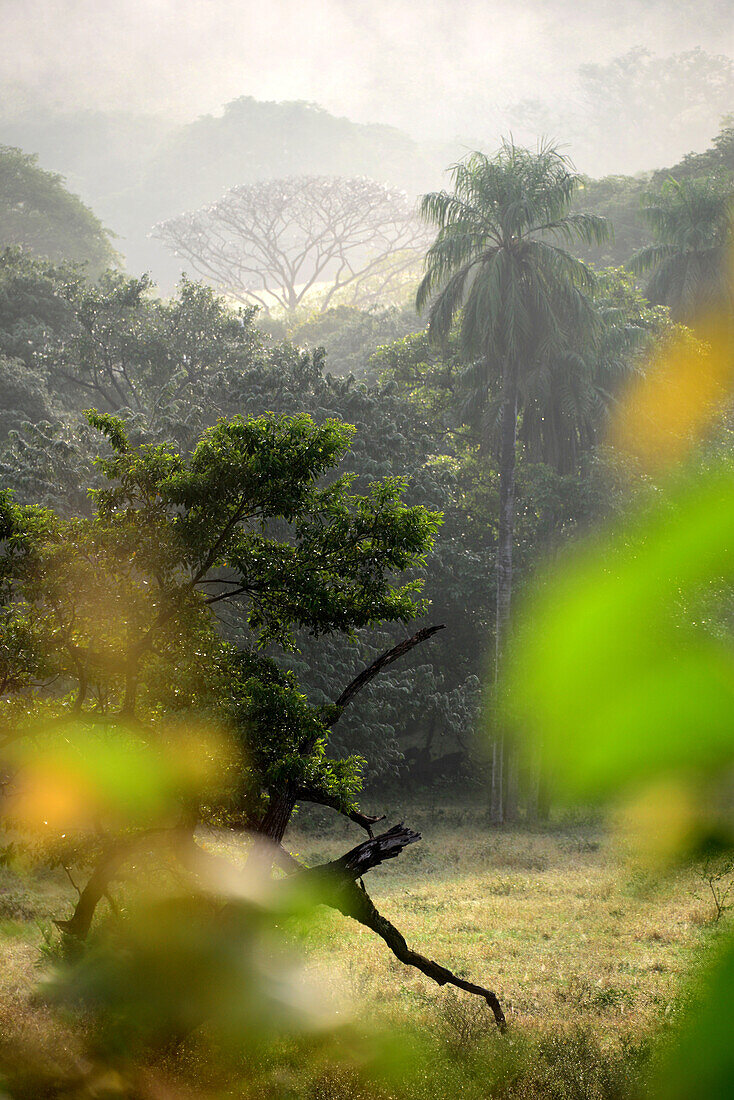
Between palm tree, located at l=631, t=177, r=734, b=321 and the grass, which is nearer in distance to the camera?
the grass

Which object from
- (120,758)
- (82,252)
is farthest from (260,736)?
(82,252)

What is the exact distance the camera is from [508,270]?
26.1m

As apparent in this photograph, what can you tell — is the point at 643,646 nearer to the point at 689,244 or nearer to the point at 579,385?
the point at 579,385

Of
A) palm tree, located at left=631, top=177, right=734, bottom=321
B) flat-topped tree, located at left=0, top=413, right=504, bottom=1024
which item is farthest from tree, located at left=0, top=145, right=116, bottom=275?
flat-topped tree, located at left=0, top=413, right=504, bottom=1024

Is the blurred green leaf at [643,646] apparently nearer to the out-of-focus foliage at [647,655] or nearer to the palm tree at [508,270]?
the out-of-focus foliage at [647,655]

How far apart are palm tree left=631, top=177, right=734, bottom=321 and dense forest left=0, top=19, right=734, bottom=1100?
15cm

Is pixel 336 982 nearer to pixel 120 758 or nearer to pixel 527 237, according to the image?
pixel 120 758

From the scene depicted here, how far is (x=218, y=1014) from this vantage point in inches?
435

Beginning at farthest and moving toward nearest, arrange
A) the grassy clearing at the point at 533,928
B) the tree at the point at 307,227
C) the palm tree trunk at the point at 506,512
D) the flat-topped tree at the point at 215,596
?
the tree at the point at 307,227 < the palm tree trunk at the point at 506,512 < the grassy clearing at the point at 533,928 < the flat-topped tree at the point at 215,596

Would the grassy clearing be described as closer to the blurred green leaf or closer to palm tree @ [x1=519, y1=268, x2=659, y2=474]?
the blurred green leaf

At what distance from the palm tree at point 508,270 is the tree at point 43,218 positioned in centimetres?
3065

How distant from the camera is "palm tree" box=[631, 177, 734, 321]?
34000 mm

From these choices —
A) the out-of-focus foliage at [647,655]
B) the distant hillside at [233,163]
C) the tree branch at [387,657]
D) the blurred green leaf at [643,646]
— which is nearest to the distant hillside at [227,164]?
the distant hillside at [233,163]

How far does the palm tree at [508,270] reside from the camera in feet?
84.3
